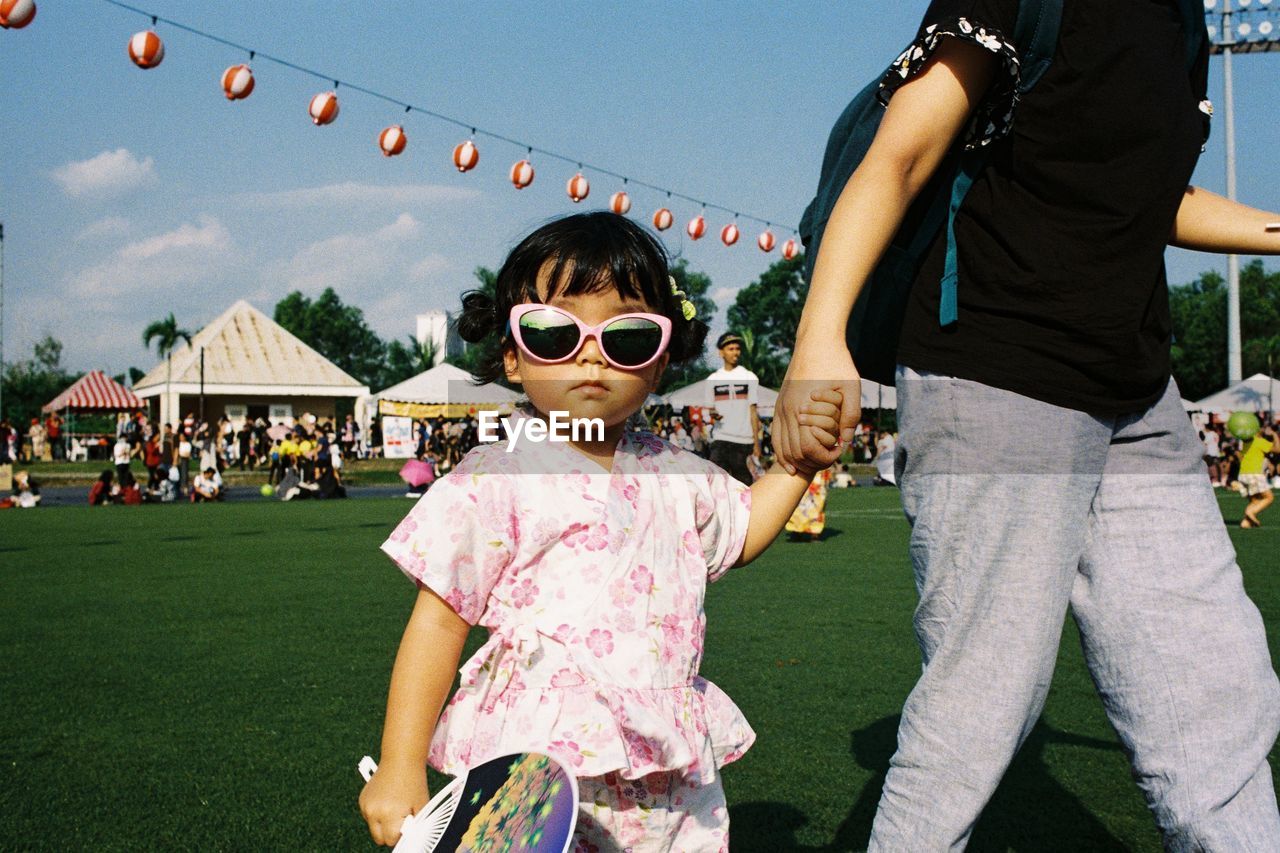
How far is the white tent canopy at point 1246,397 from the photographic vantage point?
2791cm

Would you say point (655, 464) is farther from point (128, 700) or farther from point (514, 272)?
point (128, 700)

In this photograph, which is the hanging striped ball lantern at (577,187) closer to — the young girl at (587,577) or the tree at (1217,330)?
the young girl at (587,577)

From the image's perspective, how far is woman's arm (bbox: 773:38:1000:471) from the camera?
4.85ft

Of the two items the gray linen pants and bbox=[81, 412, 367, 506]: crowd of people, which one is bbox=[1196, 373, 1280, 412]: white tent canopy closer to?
bbox=[81, 412, 367, 506]: crowd of people

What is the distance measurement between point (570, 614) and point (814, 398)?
47 centimetres

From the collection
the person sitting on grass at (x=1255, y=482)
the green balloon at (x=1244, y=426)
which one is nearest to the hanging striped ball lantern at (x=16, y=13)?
the person sitting on grass at (x=1255, y=482)

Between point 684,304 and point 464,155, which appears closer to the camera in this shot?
point 684,304

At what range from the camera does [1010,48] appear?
1482 mm

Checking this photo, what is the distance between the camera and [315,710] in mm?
3793

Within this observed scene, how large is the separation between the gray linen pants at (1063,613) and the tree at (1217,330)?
196 feet

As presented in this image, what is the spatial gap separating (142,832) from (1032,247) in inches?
93.2

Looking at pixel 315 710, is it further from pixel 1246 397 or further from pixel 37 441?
pixel 37 441

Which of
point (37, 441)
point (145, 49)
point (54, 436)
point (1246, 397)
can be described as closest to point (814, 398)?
point (145, 49)

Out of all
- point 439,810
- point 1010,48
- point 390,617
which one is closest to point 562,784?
point 439,810
